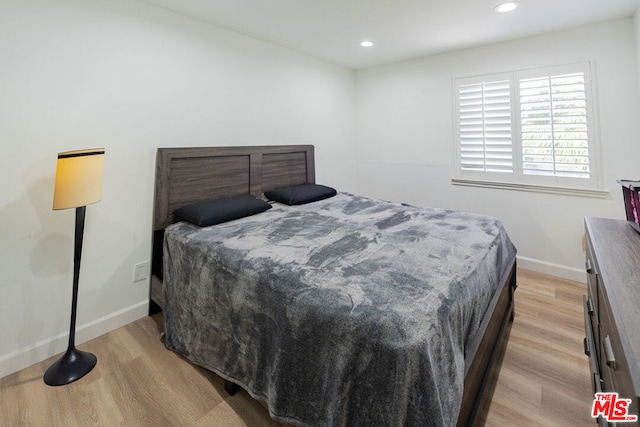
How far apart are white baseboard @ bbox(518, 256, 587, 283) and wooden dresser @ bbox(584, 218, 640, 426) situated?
164cm

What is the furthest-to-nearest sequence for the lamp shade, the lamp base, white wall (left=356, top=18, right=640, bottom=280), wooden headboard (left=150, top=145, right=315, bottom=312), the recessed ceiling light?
white wall (left=356, top=18, right=640, bottom=280)
wooden headboard (left=150, top=145, right=315, bottom=312)
the recessed ceiling light
the lamp base
the lamp shade

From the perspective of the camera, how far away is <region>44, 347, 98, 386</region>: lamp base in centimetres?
176

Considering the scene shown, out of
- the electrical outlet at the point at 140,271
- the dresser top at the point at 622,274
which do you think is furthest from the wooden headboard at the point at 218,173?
the dresser top at the point at 622,274

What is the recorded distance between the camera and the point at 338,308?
3.82 feet

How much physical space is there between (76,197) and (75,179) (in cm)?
10

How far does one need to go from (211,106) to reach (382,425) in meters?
2.70

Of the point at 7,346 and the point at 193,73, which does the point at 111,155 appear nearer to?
the point at 193,73

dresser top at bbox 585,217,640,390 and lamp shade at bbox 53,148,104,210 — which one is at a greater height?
lamp shade at bbox 53,148,104,210

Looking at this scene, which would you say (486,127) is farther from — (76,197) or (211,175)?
(76,197)

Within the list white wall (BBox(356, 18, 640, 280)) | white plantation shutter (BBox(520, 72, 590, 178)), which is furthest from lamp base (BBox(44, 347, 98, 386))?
white plantation shutter (BBox(520, 72, 590, 178))

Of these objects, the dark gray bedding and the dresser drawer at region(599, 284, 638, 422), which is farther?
the dark gray bedding

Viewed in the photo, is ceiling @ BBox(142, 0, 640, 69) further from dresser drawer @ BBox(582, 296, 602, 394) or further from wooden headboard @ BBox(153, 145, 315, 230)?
dresser drawer @ BBox(582, 296, 602, 394)

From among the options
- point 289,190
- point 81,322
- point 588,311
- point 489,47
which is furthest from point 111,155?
point 489,47

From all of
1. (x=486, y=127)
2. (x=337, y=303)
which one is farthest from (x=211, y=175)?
(x=486, y=127)
